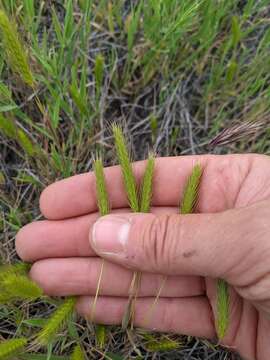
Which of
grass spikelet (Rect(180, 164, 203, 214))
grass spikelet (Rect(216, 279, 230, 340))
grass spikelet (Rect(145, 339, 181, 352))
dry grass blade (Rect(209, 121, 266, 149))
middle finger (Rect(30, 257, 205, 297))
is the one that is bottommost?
grass spikelet (Rect(145, 339, 181, 352))

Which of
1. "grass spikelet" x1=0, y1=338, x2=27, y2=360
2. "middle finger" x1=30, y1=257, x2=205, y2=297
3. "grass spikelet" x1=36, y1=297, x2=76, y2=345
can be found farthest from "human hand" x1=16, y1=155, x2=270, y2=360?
"grass spikelet" x1=0, y1=338, x2=27, y2=360

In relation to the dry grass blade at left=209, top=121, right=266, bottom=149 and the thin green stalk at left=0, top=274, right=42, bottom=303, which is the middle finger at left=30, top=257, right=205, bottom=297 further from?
the dry grass blade at left=209, top=121, right=266, bottom=149

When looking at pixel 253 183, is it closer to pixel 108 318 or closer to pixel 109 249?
pixel 109 249

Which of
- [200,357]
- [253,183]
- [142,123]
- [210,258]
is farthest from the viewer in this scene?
[142,123]

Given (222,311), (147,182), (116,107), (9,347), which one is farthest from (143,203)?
(116,107)

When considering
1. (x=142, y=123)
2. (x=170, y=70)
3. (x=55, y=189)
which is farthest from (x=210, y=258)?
(x=170, y=70)

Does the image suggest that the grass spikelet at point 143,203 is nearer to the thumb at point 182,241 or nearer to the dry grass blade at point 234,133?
the thumb at point 182,241
